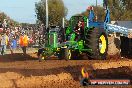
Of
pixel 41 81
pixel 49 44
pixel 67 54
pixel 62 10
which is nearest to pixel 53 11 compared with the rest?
pixel 62 10

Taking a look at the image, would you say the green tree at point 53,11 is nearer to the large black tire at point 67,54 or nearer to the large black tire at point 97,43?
the large black tire at point 67,54

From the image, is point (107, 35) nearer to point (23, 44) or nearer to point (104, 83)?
point (23, 44)

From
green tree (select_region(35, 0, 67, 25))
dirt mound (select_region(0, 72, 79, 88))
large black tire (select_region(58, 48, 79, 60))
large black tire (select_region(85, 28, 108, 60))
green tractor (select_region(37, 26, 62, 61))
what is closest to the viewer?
dirt mound (select_region(0, 72, 79, 88))

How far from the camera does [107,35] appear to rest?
20.6 meters

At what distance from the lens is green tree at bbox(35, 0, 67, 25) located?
52.6 m

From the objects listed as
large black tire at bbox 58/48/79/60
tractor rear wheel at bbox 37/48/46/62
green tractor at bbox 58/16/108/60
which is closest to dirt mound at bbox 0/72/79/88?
tractor rear wheel at bbox 37/48/46/62

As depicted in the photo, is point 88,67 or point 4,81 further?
point 88,67

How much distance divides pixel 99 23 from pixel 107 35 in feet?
2.68

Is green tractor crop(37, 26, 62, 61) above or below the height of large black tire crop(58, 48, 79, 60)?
above

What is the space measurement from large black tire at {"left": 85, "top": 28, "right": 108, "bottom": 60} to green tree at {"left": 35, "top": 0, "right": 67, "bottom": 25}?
30.5m

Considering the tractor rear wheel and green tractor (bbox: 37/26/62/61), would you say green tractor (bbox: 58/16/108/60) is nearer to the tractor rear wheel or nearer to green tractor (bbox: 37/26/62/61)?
green tractor (bbox: 37/26/62/61)

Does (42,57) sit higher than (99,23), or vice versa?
(99,23)

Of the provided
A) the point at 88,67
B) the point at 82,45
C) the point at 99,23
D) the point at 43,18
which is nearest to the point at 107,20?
the point at 99,23

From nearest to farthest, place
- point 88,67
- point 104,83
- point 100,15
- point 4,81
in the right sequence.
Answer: point 104,83
point 4,81
point 88,67
point 100,15
